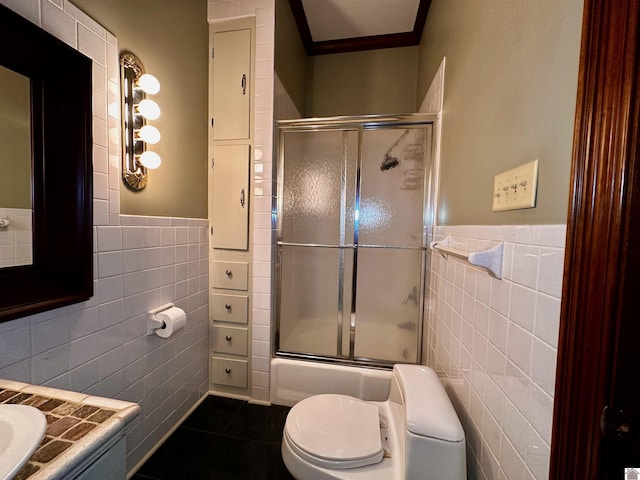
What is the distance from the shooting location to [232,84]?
5.95ft

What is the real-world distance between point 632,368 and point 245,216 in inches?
71.0

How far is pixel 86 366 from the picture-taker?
109 centimetres

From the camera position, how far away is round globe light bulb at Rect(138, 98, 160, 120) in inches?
50.4

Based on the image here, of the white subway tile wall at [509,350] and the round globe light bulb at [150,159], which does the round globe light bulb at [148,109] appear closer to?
the round globe light bulb at [150,159]

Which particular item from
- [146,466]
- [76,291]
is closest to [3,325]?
[76,291]

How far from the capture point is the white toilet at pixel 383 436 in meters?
0.88

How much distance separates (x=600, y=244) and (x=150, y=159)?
1.66 m

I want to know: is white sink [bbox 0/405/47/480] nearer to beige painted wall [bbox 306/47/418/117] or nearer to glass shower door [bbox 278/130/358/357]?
glass shower door [bbox 278/130/358/357]

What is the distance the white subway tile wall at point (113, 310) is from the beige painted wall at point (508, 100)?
154 cm

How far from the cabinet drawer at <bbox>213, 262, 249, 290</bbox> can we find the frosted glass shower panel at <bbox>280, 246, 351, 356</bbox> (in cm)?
28

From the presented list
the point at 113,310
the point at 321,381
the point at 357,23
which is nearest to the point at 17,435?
the point at 113,310

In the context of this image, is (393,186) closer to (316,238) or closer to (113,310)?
(316,238)

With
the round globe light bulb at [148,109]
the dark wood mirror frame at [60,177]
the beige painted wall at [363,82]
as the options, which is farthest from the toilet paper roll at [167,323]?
the beige painted wall at [363,82]

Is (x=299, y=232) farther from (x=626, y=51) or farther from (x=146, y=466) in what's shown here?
(x=626, y=51)
